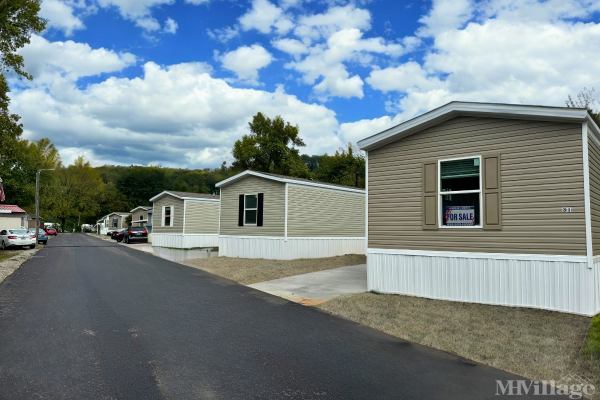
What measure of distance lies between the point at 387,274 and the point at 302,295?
78.8 inches

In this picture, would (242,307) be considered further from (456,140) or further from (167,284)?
(456,140)

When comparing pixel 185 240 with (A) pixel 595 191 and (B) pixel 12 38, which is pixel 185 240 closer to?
(B) pixel 12 38

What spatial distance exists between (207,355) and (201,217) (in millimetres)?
21934

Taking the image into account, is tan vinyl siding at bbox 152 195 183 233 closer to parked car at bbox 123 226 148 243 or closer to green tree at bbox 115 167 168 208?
parked car at bbox 123 226 148 243

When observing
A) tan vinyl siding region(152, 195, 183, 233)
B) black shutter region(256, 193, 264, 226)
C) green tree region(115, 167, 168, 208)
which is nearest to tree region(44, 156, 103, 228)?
green tree region(115, 167, 168, 208)

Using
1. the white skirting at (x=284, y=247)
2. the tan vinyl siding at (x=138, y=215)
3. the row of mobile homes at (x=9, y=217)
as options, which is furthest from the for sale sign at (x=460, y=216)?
the row of mobile homes at (x=9, y=217)

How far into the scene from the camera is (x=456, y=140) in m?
9.03

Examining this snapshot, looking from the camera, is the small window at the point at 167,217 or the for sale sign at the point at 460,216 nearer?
the for sale sign at the point at 460,216

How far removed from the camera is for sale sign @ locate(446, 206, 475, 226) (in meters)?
8.77

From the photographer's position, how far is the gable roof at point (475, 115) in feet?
24.9

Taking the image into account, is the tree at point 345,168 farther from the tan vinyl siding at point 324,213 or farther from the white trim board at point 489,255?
the white trim board at point 489,255

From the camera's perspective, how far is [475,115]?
8.81 metres

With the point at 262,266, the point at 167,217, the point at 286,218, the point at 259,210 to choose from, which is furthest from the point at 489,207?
the point at 167,217

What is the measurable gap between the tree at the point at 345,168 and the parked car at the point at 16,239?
24564mm
